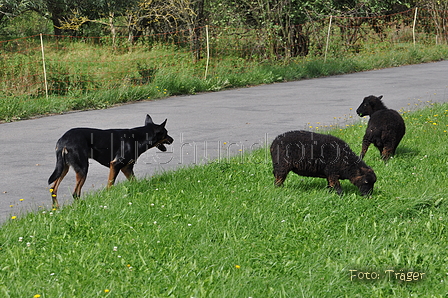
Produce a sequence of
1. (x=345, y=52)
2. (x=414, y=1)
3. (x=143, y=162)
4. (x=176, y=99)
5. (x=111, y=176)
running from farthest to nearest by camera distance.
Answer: (x=414, y=1)
(x=345, y=52)
(x=176, y=99)
(x=143, y=162)
(x=111, y=176)

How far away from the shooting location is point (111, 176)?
6.45m

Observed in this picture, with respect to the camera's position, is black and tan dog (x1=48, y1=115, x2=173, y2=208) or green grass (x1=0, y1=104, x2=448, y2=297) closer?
green grass (x1=0, y1=104, x2=448, y2=297)

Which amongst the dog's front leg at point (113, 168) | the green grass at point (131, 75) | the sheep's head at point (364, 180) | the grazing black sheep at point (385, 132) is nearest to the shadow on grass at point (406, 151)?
the grazing black sheep at point (385, 132)

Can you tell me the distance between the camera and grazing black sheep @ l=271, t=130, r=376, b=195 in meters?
6.16

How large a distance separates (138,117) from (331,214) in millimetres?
7419

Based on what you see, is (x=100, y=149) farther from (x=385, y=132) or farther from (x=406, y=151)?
(x=406, y=151)

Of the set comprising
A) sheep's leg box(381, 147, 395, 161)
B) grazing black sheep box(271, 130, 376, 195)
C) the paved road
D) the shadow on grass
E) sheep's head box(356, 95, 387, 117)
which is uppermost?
sheep's head box(356, 95, 387, 117)

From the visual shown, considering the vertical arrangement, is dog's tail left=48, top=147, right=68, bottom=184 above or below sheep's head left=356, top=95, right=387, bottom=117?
below

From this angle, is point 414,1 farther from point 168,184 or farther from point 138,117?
point 168,184

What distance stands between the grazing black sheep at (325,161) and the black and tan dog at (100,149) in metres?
1.71

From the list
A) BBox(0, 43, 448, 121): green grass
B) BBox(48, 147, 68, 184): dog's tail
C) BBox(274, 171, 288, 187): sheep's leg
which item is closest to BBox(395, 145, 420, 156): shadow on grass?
BBox(274, 171, 288, 187): sheep's leg

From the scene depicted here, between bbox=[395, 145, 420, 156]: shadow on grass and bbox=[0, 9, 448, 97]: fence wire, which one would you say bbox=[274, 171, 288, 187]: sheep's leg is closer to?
bbox=[395, 145, 420, 156]: shadow on grass

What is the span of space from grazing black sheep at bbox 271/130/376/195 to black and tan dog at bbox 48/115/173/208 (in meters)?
1.71

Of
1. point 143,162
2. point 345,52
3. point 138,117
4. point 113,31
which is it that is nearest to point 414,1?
point 345,52
